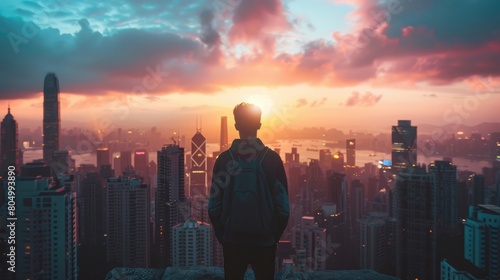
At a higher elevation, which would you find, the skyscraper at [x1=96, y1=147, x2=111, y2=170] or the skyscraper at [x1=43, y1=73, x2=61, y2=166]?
the skyscraper at [x1=43, y1=73, x2=61, y2=166]

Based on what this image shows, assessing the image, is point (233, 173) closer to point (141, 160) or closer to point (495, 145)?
point (495, 145)

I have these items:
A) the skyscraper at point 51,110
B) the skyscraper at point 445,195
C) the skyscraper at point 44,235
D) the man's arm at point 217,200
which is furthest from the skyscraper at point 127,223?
the man's arm at point 217,200

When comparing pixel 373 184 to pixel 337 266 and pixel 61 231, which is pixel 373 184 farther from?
pixel 61 231

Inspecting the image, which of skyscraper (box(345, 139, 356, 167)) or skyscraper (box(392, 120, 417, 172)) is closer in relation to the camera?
skyscraper (box(392, 120, 417, 172))

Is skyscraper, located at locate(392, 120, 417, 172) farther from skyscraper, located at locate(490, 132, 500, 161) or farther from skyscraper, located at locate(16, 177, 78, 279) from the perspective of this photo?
skyscraper, located at locate(16, 177, 78, 279)

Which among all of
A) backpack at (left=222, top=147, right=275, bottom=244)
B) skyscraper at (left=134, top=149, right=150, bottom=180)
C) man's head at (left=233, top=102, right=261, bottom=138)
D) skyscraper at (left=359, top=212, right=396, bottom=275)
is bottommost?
skyscraper at (left=359, top=212, right=396, bottom=275)

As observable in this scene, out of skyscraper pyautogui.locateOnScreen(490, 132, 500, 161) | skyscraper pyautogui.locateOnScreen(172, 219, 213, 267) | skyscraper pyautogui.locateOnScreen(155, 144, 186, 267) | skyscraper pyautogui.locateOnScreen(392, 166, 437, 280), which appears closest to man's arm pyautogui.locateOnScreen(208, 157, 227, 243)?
skyscraper pyautogui.locateOnScreen(172, 219, 213, 267)
